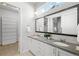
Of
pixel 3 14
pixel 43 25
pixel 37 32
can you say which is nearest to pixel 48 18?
pixel 43 25

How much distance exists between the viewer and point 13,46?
5.27 feet

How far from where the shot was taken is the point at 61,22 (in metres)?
1.61

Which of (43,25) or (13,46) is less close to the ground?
(43,25)

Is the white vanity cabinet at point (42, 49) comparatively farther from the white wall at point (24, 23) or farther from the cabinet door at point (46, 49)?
the white wall at point (24, 23)

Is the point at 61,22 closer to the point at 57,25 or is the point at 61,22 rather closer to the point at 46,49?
the point at 57,25

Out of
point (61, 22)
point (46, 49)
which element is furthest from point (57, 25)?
point (46, 49)

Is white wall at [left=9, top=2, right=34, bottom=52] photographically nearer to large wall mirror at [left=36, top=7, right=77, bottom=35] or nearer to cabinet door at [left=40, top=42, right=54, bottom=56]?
cabinet door at [left=40, top=42, right=54, bottom=56]

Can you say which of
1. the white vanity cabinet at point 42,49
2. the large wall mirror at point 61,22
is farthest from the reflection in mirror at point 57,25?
the white vanity cabinet at point 42,49

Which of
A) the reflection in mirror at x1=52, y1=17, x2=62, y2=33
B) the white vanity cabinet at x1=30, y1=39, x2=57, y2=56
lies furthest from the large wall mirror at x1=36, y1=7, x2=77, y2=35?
the white vanity cabinet at x1=30, y1=39, x2=57, y2=56

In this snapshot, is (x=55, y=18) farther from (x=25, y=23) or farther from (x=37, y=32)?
(x=25, y=23)

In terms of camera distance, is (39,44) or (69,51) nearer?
(69,51)

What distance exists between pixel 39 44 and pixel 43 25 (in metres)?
0.53

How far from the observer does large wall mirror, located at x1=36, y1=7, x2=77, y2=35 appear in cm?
142

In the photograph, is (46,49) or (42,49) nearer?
(46,49)
